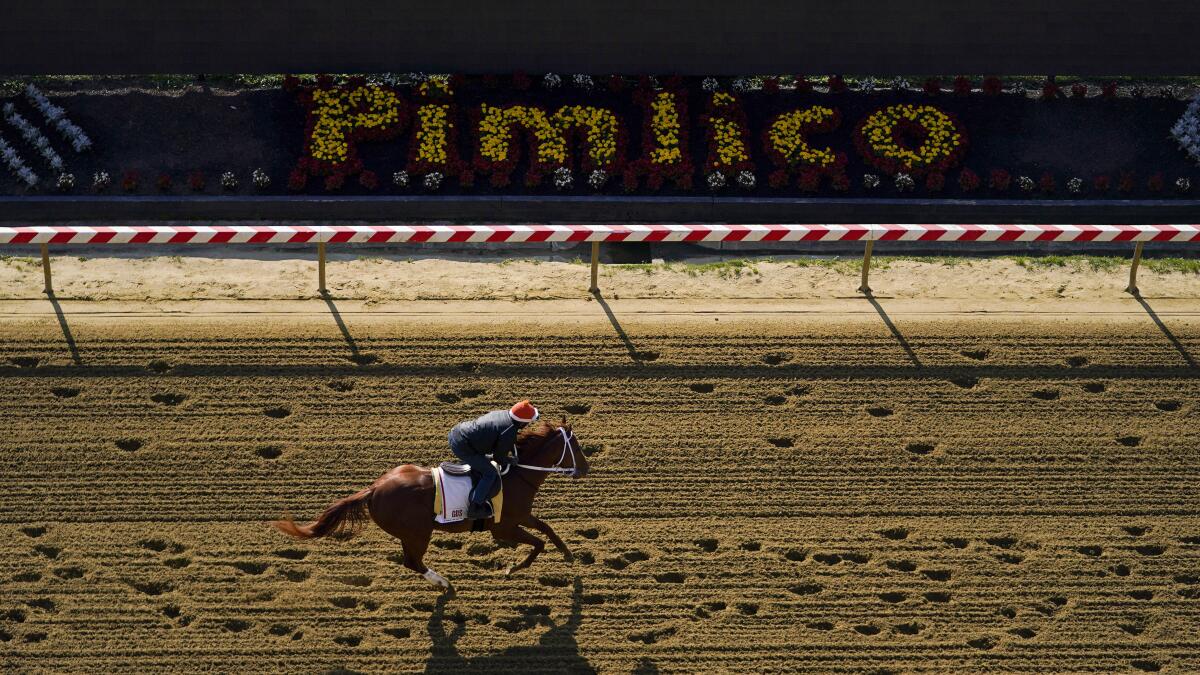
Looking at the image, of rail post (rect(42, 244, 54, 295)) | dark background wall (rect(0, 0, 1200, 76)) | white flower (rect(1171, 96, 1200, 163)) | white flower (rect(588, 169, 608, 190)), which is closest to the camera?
rail post (rect(42, 244, 54, 295))

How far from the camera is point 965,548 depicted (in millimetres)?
13344

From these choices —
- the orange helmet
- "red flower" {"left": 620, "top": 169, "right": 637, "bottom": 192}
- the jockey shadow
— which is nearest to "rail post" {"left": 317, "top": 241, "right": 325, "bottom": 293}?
"red flower" {"left": 620, "top": 169, "right": 637, "bottom": 192}

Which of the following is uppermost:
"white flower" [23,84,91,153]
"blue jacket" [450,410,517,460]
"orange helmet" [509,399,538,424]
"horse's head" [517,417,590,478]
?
"white flower" [23,84,91,153]

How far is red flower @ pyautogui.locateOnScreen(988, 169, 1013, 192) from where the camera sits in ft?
65.4

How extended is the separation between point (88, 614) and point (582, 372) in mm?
5752

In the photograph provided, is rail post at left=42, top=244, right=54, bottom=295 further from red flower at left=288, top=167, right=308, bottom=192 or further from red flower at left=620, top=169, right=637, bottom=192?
red flower at left=620, top=169, right=637, bottom=192

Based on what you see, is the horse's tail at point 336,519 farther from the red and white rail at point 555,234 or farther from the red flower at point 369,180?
the red flower at point 369,180

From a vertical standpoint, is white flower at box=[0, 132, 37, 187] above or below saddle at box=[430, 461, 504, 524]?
above

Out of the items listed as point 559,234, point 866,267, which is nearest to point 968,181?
point 866,267

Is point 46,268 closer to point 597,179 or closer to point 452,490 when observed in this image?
point 452,490

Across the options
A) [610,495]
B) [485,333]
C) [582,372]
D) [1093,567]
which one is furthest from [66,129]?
[1093,567]

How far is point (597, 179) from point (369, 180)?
10.7ft

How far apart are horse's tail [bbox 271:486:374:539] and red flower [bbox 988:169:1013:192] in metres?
11.6

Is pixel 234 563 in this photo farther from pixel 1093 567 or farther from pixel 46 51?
pixel 46 51
